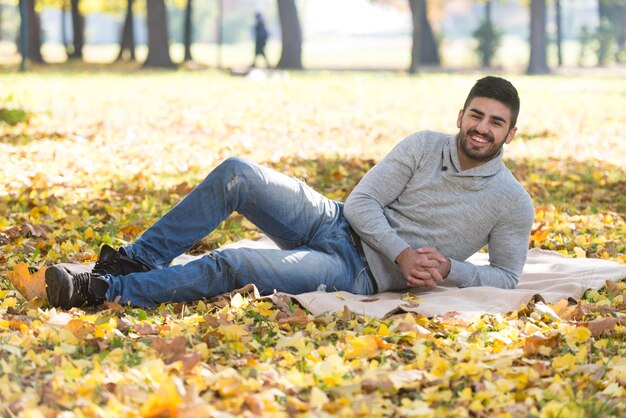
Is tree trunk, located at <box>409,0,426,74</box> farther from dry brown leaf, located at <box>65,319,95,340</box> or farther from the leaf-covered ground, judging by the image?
dry brown leaf, located at <box>65,319,95,340</box>

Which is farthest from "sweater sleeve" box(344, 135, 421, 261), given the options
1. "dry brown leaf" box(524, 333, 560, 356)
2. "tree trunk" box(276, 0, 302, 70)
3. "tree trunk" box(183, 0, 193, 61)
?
"tree trunk" box(183, 0, 193, 61)

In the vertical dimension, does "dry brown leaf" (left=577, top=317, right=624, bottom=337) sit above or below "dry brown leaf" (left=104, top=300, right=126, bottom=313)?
below

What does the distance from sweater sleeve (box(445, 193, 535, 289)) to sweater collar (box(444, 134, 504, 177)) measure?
0.71 feet

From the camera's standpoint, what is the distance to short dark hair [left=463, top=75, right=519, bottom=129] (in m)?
4.95

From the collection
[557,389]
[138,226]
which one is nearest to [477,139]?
[557,389]

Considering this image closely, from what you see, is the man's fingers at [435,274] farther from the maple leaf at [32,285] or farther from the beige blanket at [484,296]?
the maple leaf at [32,285]

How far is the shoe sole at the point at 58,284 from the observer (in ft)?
14.9

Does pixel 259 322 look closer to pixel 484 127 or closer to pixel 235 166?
pixel 235 166

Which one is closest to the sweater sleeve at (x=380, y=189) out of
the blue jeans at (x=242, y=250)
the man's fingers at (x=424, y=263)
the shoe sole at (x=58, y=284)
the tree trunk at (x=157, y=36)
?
the blue jeans at (x=242, y=250)

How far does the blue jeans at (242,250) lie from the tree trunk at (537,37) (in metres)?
30.3

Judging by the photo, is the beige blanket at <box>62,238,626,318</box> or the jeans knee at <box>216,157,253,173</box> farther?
the jeans knee at <box>216,157,253,173</box>

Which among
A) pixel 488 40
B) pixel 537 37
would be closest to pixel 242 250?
pixel 537 37

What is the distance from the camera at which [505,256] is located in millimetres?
5195

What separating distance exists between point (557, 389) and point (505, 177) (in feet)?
5.56
